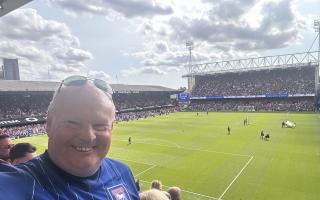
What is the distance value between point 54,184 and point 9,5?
8362 mm

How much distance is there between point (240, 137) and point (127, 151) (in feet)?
51.0

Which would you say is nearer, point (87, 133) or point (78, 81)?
point (87, 133)

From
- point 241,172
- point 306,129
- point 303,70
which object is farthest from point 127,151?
point 303,70

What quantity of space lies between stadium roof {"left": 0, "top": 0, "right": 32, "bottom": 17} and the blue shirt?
7.35 meters

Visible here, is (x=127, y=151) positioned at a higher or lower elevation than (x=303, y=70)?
lower

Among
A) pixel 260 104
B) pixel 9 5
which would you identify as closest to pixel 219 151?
pixel 9 5

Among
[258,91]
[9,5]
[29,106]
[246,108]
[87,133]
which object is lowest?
[246,108]

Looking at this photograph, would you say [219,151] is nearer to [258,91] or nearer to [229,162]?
[229,162]

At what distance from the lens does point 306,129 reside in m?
43.0

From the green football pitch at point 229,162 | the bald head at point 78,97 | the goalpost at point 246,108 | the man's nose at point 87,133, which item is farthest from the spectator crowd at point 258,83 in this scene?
the man's nose at point 87,133

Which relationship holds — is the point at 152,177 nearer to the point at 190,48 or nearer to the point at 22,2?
the point at 22,2

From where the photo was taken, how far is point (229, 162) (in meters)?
25.2

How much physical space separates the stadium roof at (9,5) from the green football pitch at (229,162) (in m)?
13.6

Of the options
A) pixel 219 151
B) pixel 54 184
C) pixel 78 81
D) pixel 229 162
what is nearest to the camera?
pixel 54 184
